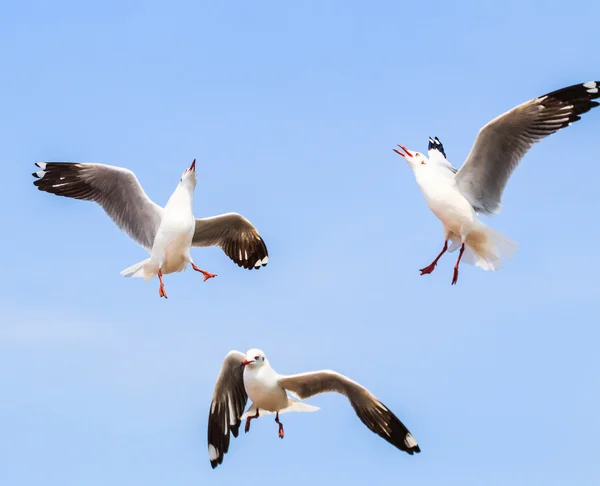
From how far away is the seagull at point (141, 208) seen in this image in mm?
13047

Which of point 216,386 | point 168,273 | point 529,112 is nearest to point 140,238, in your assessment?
point 168,273

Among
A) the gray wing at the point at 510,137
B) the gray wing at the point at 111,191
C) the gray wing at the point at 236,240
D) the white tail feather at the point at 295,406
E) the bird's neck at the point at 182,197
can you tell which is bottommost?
the white tail feather at the point at 295,406

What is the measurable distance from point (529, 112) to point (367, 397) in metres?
3.31

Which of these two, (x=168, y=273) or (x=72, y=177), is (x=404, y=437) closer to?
(x=168, y=273)

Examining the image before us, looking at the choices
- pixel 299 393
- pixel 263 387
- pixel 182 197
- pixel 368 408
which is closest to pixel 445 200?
pixel 368 408

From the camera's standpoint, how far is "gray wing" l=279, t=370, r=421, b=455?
12.0 meters

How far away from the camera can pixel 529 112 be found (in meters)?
12.5

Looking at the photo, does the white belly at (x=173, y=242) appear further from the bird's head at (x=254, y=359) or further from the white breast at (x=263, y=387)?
the white breast at (x=263, y=387)

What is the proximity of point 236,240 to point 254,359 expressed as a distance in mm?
2918

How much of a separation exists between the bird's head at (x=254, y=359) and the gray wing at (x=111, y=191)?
2249 millimetres

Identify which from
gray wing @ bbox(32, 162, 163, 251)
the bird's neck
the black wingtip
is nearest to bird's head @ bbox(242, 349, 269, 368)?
the bird's neck

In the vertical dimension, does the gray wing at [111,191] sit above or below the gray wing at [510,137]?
below

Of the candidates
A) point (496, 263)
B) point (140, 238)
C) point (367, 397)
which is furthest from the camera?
point (140, 238)

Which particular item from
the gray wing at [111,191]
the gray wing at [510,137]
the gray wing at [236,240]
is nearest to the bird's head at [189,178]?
the gray wing at [111,191]
